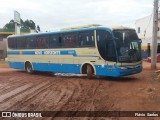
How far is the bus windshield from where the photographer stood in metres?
18.6

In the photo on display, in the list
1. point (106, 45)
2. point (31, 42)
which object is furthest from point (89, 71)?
point (31, 42)

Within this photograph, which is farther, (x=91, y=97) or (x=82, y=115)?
(x=91, y=97)

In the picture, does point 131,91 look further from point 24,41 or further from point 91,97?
point 24,41

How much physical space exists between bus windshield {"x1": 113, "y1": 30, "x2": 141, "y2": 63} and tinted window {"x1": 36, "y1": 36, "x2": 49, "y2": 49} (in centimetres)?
662

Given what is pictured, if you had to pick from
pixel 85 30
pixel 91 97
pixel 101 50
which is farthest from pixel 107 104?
pixel 85 30

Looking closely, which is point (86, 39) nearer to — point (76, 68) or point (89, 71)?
point (89, 71)

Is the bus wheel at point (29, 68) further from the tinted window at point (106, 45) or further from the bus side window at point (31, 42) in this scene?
the tinted window at point (106, 45)

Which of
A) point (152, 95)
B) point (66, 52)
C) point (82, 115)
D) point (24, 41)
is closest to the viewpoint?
point (82, 115)

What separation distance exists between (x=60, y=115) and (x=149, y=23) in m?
49.4

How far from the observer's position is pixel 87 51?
20.2 m

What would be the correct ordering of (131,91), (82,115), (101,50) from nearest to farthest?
(82,115)
(131,91)
(101,50)

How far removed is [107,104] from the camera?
37.5 ft

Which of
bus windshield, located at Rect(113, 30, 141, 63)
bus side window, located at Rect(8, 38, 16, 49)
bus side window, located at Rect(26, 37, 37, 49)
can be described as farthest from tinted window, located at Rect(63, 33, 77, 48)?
bus side window, located at Rect(8, 38, 16, 49)

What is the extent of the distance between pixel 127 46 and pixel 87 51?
2.58 meters
